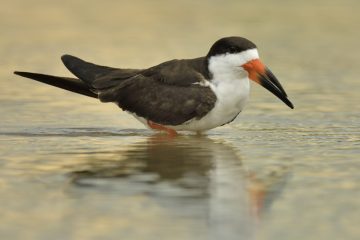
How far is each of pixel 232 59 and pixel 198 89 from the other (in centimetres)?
34

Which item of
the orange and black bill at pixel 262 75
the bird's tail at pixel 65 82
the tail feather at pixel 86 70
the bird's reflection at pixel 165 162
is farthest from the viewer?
the tail feather at pixel 86 70

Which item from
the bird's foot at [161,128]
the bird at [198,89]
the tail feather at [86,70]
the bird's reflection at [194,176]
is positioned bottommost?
the bird's reflection at [194,176]

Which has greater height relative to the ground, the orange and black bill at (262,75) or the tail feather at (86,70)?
the tail feather at (86,70)

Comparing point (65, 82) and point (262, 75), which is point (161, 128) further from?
point (65, 82)

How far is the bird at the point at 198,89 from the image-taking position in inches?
313

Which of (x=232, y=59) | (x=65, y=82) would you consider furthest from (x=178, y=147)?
(x=65, y=82)

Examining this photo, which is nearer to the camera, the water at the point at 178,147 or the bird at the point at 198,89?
the water at the point at 178,147

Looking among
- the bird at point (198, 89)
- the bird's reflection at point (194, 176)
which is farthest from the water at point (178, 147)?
the bird at point (198, 89)

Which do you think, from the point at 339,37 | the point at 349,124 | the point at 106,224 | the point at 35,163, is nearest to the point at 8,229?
the point at 106,224

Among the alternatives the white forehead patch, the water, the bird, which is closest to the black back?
the bird

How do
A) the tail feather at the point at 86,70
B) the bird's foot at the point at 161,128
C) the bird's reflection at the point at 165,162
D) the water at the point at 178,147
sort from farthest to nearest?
the tail feather at the point at 86,70 → the bird's foot at the point at 161,128 → the bird's reflection at the point at 165,162 → the water at the point at 178,147

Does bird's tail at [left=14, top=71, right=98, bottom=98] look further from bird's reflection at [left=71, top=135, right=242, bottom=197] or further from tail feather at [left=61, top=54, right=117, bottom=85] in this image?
bird's reflection at [left=71, top=135, right=242, bottom=197]

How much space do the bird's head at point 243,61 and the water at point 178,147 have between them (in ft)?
1.37

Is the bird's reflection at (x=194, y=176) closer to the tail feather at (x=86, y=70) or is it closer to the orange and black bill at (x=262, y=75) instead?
the orange and black bill at (x=262, y=75)
